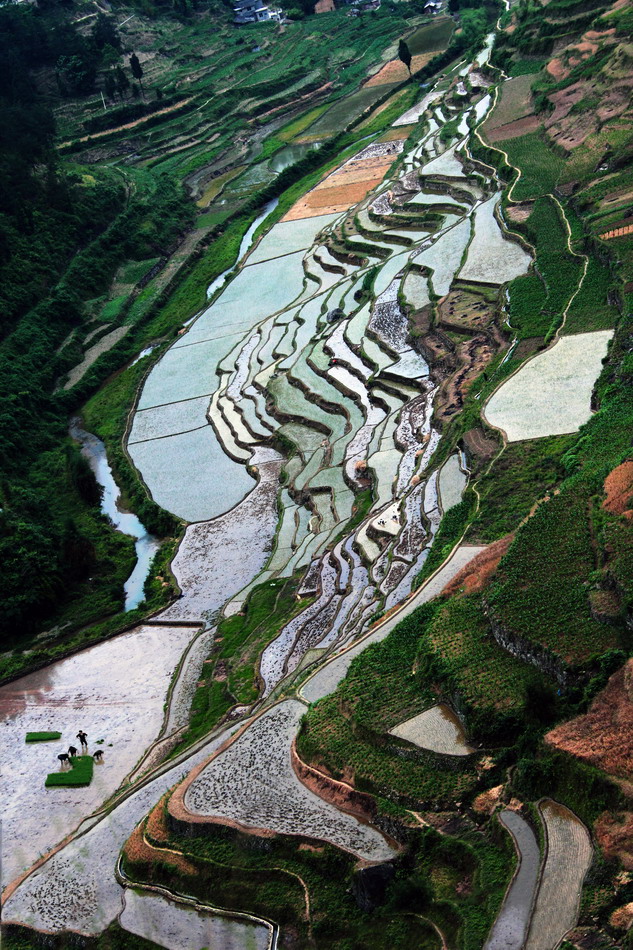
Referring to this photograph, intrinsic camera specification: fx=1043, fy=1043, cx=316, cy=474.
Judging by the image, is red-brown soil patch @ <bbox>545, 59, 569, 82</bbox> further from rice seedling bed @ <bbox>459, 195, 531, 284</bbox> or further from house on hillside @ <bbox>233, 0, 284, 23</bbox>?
house on hillside @ <bbox>233, 0, 284, 23</bbox>

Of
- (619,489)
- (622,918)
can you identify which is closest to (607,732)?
(622,918)

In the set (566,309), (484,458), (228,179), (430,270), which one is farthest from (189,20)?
(484,458)

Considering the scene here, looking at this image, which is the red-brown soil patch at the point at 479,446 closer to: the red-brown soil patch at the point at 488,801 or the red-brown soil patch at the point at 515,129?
the red-brown soil patch at the point at 488,801

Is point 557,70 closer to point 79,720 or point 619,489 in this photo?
point 619,489

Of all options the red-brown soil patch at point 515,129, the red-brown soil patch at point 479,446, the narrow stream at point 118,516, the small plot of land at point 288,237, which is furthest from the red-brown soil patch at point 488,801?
the small plot of land at point 288,237

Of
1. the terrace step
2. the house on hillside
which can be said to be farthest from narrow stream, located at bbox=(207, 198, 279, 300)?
the house on hillside

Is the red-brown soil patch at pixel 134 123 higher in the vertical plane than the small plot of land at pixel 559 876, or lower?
higher
